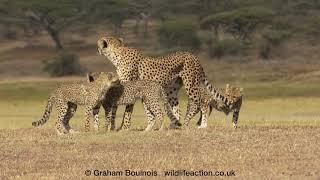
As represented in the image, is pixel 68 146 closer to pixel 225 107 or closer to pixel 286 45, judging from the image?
pixel 225 107

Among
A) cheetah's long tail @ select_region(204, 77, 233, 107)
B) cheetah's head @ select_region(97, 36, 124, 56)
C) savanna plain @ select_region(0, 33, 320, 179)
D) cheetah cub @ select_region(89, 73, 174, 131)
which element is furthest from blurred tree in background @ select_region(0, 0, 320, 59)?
savanna plain @ select_region(0, 33, 320, 179)

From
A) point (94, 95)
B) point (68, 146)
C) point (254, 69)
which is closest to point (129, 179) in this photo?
point (68, 146)

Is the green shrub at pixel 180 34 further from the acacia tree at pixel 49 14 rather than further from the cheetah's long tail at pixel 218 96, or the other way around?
the cheetah's long tail at pixel 218 96

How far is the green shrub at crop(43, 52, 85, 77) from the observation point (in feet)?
157

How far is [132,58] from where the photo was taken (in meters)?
16.7

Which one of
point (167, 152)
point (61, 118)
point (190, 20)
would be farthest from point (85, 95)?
point (190, 20)

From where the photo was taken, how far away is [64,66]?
1891 inches

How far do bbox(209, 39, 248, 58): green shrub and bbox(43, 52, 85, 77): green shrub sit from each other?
9172mm

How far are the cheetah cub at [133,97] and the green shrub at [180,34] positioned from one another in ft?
128

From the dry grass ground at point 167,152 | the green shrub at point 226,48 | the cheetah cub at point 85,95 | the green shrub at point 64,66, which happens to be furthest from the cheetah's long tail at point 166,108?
the green shrub at point 226,48

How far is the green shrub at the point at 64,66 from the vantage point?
4772 centimetres

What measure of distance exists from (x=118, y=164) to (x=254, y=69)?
35934mm

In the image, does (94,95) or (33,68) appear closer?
(94,95)

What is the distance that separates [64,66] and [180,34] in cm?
981
